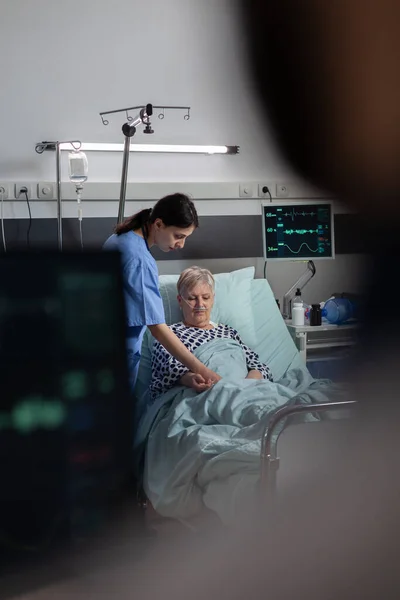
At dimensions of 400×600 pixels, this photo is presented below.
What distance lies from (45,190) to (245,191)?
0.98 m

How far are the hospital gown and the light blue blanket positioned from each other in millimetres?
61

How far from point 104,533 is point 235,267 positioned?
337 centimetres

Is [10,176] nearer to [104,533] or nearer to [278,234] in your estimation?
[278,234]

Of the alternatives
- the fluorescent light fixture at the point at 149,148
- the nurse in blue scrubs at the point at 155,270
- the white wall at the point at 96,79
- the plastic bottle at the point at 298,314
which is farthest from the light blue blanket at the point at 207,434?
the white wall at the point at 96,79

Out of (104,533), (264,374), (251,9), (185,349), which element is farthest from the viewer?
(264,374)

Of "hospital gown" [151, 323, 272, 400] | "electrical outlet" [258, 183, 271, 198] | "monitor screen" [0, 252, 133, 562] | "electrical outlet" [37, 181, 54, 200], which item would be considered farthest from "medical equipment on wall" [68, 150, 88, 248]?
"monitor screen" [0, 252, 133, 562]

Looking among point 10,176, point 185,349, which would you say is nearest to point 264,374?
point 185,349

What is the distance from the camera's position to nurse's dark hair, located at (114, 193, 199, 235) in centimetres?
264

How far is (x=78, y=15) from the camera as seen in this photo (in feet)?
11.1

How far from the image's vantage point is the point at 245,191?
3688 millimetres

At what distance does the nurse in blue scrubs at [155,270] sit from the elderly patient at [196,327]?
0.19m

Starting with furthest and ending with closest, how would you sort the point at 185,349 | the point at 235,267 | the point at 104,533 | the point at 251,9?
the point at 235,267
the point at 185,349
the point at 104,533
the point at 251,9

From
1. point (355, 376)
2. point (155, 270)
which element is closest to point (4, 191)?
point (155, 270)

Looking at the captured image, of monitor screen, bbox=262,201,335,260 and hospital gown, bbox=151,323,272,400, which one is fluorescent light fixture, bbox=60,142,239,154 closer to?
monitor screen, bbox=262,201,335,260
